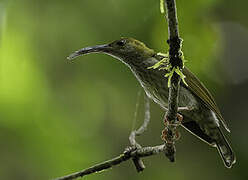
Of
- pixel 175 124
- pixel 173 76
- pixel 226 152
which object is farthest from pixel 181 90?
pixel 173 76

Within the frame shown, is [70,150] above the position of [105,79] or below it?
below

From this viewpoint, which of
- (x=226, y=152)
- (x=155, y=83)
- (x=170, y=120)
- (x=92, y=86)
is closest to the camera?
(x=170, y=120)

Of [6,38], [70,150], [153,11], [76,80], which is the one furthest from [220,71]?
[6,38]

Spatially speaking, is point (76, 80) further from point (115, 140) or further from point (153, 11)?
point (153, 11)

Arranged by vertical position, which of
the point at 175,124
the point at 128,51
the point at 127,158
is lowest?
the point at 127,158

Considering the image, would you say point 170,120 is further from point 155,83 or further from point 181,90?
point 181,90

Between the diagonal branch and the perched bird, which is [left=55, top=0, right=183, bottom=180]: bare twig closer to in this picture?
the diagonal branch

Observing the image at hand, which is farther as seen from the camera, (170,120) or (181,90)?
(181,90)
